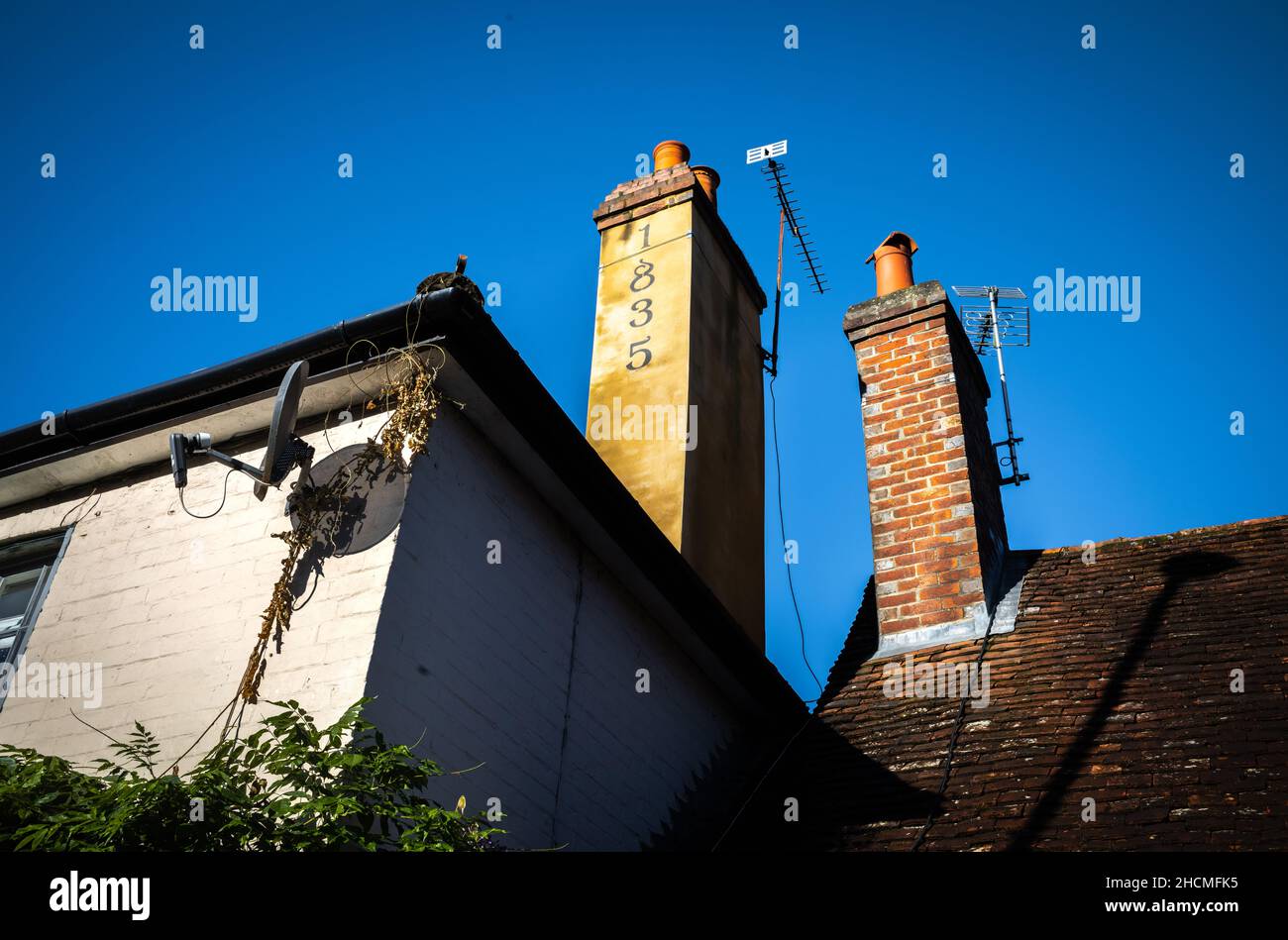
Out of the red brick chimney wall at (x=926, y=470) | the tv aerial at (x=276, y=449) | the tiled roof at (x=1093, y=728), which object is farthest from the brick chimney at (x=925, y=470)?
the tv aerial at (x=276, y=449)

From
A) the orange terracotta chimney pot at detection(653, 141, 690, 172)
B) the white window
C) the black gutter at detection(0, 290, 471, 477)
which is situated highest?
the orange terracotta chimney pot at detection(653, 141, 690, 172)

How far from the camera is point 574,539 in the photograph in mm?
6516

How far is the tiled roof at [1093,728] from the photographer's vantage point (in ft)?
17.6

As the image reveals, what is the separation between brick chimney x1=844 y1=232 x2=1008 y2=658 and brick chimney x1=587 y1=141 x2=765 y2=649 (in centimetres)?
123

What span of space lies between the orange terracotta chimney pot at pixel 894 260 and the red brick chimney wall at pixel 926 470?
544 millimetres

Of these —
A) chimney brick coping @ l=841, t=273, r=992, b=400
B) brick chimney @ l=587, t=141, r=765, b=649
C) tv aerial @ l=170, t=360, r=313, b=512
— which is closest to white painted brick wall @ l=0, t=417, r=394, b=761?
tv aerial @ l=170, t=360, r=313, b=512

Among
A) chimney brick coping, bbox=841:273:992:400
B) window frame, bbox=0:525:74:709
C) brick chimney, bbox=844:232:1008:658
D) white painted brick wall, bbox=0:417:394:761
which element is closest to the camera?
white painted brick wall, bbox=0:417:394:761

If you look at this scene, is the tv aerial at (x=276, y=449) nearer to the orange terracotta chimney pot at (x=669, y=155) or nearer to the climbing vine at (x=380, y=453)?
the climbing vine at (x=380, y=453)

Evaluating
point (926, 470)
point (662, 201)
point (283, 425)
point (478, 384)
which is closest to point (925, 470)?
point (926, 470)

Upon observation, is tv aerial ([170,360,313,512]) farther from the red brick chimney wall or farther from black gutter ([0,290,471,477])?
the red brick chimney wall

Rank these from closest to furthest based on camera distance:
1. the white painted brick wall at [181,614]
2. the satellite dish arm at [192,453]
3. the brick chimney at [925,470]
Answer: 1. the white painted brick wall at [181,614]
2. the satellite dish arm at [192,453]
3. the brick chimney at [925,470]

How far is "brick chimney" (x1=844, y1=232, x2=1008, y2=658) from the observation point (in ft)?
25.8
